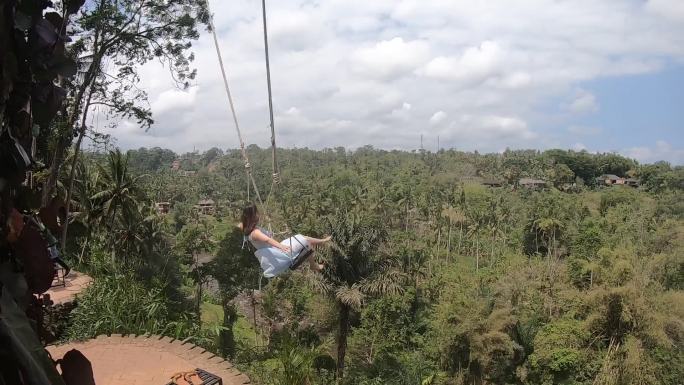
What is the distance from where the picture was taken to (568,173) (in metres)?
55.1

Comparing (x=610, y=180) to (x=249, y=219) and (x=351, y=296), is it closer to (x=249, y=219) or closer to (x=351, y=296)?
(x=351, y=296)

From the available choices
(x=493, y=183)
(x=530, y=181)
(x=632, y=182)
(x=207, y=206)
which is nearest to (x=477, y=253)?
(x=530, y=181)

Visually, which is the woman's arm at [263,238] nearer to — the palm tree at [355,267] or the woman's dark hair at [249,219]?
the woman's dark hair at [249,219]

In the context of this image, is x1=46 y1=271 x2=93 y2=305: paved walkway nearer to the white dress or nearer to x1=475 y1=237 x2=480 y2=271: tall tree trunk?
the white dress

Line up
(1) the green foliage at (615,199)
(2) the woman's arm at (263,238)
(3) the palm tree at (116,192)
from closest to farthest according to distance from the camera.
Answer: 1. (2) the woman's arm at (263,238)
2. (3) the palm tree at (116,192)
3. (1) the green foliage at (615,199)

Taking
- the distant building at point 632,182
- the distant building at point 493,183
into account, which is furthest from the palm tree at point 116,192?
the distant building at point 632,182

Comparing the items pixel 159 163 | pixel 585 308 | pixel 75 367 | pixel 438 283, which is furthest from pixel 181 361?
pixel 159 163

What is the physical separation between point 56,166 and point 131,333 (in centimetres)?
303

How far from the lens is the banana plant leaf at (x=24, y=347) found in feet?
2.15

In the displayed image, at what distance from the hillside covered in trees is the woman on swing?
0.66 ft

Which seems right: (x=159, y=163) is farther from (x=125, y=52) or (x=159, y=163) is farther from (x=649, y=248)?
(x=125, y=52)

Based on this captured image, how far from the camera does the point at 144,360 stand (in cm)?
571

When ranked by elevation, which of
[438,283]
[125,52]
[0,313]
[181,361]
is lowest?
[438,283]

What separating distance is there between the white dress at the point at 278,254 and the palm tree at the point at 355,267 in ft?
25.5
